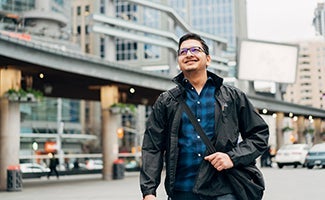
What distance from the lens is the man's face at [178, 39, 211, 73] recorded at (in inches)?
138

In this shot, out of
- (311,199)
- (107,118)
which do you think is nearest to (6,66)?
(107,118)

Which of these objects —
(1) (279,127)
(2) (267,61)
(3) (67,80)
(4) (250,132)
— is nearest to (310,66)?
(1) (279,127)

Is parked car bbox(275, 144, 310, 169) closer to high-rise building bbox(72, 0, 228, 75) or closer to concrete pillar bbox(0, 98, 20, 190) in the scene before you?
concrete pillar bbox(0, 98, 20, 190)

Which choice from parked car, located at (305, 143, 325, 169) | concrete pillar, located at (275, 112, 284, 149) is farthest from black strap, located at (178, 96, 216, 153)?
concrete pillar, located at (275, 112, 284, 149)

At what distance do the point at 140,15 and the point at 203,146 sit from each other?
101m

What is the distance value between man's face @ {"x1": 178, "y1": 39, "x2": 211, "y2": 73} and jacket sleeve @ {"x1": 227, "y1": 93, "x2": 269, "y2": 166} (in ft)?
1.19

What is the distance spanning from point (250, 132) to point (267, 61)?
4530 cm

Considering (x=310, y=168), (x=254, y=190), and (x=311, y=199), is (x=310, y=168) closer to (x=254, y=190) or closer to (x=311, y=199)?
(x=311, y=199)

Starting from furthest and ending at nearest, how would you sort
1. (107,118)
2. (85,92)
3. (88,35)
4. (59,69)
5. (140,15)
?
(88,35) → (140,15) → (85,92) → (107,118) → (59,69)

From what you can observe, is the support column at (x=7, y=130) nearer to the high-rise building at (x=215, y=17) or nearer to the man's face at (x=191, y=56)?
the man's face at (x=191, y=56)

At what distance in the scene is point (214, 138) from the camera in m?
3.36

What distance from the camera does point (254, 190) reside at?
335 centimetres

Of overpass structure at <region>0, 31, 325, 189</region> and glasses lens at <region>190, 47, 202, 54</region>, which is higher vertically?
overpass structure at <region>0, 31, 325, 189</region>

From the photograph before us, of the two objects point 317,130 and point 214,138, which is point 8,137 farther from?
point 317,130
